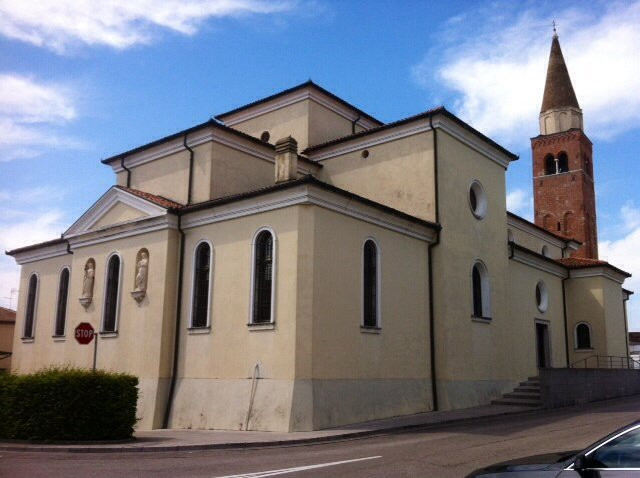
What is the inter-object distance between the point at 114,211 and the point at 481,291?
12868 millimetres

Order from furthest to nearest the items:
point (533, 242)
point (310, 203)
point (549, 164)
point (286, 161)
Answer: point (549, 164)
point (533, 242)
point (286, 161)
point (310, 203)

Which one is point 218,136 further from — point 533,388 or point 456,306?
point 533,388

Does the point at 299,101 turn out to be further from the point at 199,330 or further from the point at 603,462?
the point at 603,462

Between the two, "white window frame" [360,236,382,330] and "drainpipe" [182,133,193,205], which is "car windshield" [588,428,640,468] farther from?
"drainpipe" [182,133,193,205]

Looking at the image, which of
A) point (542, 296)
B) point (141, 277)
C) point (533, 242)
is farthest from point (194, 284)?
point (533, 242)

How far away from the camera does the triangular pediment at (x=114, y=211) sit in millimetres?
19719

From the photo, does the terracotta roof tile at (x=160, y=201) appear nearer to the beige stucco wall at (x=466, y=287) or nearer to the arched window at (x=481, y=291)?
the beige stucco wall at (x=466, y=287)

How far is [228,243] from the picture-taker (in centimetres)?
1792

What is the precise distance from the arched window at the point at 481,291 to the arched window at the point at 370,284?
526 cm

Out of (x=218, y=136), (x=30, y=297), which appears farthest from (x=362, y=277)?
(x=30, y=297)

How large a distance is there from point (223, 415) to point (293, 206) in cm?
574

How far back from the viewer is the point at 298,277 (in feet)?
52.2

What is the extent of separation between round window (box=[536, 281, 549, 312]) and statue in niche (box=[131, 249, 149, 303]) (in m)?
17.0

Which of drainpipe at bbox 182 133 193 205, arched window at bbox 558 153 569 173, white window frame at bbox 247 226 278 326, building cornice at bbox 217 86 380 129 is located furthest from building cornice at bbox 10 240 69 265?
arched window at bbox 558 153 569 173
